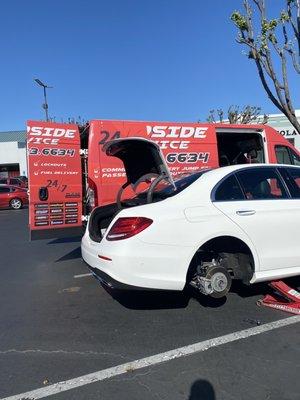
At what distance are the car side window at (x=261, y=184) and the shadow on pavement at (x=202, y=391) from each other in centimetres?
226

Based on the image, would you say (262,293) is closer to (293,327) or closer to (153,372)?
(293,327)

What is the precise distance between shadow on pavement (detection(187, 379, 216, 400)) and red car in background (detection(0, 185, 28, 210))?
69.8 feet

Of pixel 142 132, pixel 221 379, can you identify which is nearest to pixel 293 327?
pixel 221 379

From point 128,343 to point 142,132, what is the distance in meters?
4.30

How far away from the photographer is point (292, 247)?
5.18 metres

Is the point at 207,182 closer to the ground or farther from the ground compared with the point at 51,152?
closer to the ground

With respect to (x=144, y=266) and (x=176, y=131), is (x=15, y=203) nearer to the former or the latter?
(x=176, y=131)

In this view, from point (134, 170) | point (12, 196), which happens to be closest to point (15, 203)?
point (12, 196)

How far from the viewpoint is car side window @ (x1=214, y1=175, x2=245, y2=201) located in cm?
493

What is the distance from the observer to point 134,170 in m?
6.32

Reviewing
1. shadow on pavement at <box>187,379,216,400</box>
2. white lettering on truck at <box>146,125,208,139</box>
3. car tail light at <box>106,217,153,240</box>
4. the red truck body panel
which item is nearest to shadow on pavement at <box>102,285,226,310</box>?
car tail light at <box>106,217,153,240</box>

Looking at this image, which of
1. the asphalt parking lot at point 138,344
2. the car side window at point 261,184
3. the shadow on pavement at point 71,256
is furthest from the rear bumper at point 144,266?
the shadow on pavement at point 71,256

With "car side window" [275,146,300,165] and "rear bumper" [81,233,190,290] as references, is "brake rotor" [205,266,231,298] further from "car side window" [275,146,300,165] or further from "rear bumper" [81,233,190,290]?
"car side window" [275,146,300,165]

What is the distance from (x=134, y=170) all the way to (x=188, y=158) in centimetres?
223
